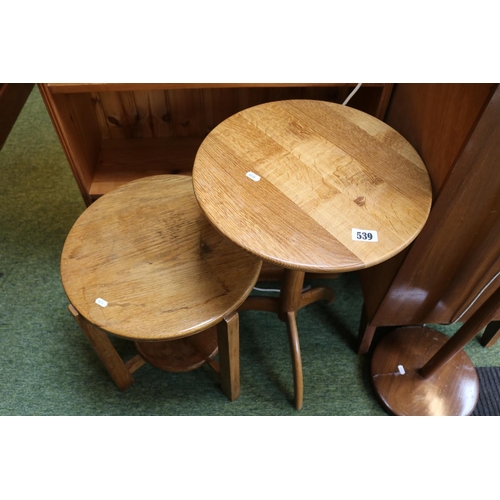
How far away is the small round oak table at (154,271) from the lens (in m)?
0.90

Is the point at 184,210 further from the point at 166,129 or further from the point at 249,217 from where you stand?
the point at 166,129

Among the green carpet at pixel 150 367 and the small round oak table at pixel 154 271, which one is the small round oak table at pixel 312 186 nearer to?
the small round oak table at pixel 154 271

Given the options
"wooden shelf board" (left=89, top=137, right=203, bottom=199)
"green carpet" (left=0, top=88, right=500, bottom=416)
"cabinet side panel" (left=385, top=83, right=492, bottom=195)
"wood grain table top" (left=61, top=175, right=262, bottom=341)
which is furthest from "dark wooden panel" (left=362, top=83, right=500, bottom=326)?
"wooden shelf board" (left=89, top=137, right=203, bottom=199)

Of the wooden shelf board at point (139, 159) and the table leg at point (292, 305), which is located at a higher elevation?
the wooden shelf board at point (139, 159)

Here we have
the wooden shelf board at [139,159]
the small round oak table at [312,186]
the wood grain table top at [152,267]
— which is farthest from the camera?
the wooden shelf board at [139,159]

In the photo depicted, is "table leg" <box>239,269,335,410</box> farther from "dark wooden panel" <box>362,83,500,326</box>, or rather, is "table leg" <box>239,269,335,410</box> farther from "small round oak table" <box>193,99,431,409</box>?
"small round oak table" <box>193,99,431,409</box>

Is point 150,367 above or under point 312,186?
under

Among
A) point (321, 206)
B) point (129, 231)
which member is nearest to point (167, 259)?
point (129, 231)

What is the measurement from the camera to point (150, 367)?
1.40 meters

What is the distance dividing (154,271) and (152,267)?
0.01 m

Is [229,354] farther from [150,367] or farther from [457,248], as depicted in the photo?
[457,248]

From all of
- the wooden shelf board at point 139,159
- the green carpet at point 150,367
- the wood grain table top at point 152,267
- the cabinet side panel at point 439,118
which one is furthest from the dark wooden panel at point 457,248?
the wooden shelf board at point 139,159

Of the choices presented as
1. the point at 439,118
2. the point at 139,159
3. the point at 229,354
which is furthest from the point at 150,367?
the point at 439,118

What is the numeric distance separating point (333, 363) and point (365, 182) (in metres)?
0.76
